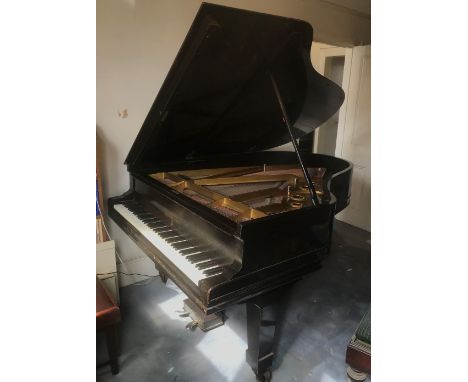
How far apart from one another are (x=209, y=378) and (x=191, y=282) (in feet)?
2.63

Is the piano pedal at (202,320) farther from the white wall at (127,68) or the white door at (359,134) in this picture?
the white door at (359,134)

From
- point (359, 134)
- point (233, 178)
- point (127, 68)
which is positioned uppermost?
point (127, 68)

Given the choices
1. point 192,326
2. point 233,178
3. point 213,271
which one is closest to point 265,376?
point 192,326

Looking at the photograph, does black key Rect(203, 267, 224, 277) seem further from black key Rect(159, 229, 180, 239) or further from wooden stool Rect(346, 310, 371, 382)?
wooden stool Rect(346, 310, 371, 382)

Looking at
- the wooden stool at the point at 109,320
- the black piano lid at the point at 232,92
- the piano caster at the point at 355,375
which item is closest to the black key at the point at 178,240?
the wooden stool at the point at 109,320

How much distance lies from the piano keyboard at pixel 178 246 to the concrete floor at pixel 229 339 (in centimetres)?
79

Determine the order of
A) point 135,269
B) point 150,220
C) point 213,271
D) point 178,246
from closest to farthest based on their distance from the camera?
point 213,271
point 178,246
point 150,220
point 135,269

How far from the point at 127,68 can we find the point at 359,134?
2.76m

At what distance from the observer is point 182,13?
8.36 feet

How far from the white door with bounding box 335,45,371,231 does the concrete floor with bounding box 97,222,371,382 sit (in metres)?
1.36

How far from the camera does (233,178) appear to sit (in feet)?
7.70

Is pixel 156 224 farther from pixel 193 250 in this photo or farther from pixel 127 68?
pixel 127 68
